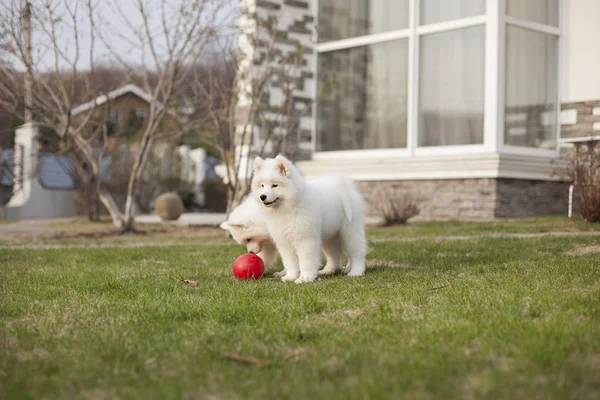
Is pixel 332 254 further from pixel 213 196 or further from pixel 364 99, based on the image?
pixel 213 196

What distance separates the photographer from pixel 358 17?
16406 millimetres

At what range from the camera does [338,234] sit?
22.4 feet

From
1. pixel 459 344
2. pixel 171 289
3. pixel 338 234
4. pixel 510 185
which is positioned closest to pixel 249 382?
pixel 459 344

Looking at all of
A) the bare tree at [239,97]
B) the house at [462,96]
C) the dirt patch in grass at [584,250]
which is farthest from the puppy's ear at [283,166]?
the house at [462,96]

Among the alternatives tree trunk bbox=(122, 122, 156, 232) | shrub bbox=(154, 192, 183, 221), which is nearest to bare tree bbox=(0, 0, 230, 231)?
tree trunk bbox=(122, 122, 156, 232)

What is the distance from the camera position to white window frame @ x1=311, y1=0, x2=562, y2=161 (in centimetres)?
1382

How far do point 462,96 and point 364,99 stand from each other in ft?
8.25

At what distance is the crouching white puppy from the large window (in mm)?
8504

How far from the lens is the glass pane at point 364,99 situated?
51.4ft

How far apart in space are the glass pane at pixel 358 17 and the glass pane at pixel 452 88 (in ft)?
3.07

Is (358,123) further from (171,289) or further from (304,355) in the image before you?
(304,355)

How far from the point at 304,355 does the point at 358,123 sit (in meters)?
13.1

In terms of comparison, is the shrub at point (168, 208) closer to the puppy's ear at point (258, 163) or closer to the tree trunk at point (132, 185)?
the tree trunk at point (132, 185)

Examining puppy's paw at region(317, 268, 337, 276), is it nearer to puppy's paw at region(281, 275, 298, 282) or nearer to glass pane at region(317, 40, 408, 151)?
puppy's paw at region(281, 275, 298, 282)
